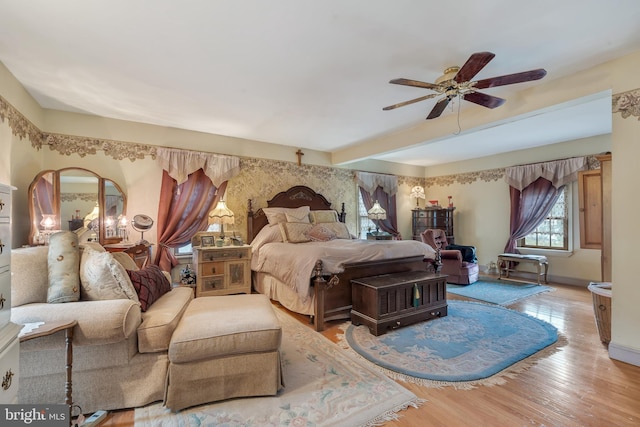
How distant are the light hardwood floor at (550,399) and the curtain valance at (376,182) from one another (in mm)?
4335

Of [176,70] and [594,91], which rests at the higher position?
[176,70]

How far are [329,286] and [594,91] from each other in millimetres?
3072

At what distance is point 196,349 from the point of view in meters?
1.72

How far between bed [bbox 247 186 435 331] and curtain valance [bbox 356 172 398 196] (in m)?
1.48

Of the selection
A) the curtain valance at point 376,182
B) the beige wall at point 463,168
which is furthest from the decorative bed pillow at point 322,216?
the curtain valance at point 376,182

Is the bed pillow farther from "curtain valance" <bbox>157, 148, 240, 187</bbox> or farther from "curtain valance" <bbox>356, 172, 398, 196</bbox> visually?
"curtain valance" <bbox>356, 172, 398, 196</bbox>

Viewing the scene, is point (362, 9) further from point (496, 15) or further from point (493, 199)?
point (493, 199)

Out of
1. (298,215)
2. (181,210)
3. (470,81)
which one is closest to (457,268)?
(298,215)

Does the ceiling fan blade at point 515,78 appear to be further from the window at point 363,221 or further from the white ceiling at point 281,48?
the window at point 363,221

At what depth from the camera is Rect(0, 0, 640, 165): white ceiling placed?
1854 millimetres

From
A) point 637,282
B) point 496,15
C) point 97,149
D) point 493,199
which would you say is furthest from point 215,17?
point 493,199

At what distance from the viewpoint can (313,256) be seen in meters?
3.08

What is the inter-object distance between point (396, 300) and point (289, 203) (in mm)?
2804

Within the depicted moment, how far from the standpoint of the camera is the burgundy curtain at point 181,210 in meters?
4.14
